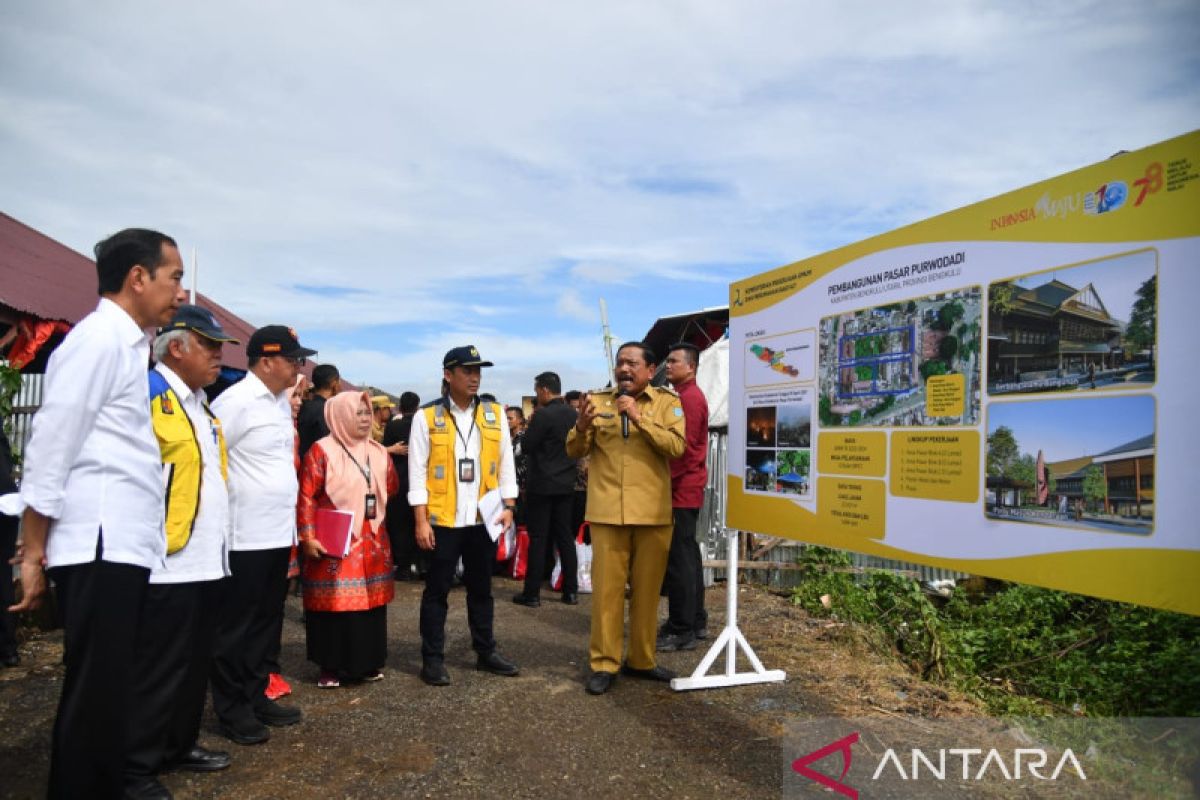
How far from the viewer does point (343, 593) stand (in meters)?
4.54

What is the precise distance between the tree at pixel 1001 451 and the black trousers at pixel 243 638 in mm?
3377

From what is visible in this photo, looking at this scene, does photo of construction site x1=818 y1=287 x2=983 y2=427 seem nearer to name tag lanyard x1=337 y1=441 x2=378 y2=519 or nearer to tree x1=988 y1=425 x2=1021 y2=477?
tree x1=988 y1=425 x2=1021 y2=477

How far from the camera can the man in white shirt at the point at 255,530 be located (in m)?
3.88

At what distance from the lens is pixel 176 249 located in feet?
9.47

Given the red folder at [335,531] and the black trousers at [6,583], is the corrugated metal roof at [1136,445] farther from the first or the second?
the black trousers at [6,583]

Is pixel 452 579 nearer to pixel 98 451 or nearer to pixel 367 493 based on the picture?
pixel 367 493

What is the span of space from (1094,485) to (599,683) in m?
2.96

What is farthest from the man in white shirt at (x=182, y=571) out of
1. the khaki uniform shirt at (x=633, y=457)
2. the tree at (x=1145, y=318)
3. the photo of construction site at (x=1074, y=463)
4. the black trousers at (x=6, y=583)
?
the tree at (x=1145, y=318)

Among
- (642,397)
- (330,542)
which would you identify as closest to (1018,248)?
(642,397)

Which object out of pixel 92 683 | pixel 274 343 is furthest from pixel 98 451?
pixel 274 343

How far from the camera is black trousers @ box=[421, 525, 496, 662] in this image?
484 centimetres

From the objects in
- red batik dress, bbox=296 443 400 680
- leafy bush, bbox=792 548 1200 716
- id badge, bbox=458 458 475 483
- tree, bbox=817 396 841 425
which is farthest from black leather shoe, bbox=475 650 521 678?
leafy bush, bbox=792 548 1200 716

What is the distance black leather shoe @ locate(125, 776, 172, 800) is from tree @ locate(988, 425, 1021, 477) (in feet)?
11.5

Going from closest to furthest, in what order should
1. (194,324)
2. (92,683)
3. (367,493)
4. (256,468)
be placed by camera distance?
(92,683) < (194,324) < (256,468) < (367,493)
